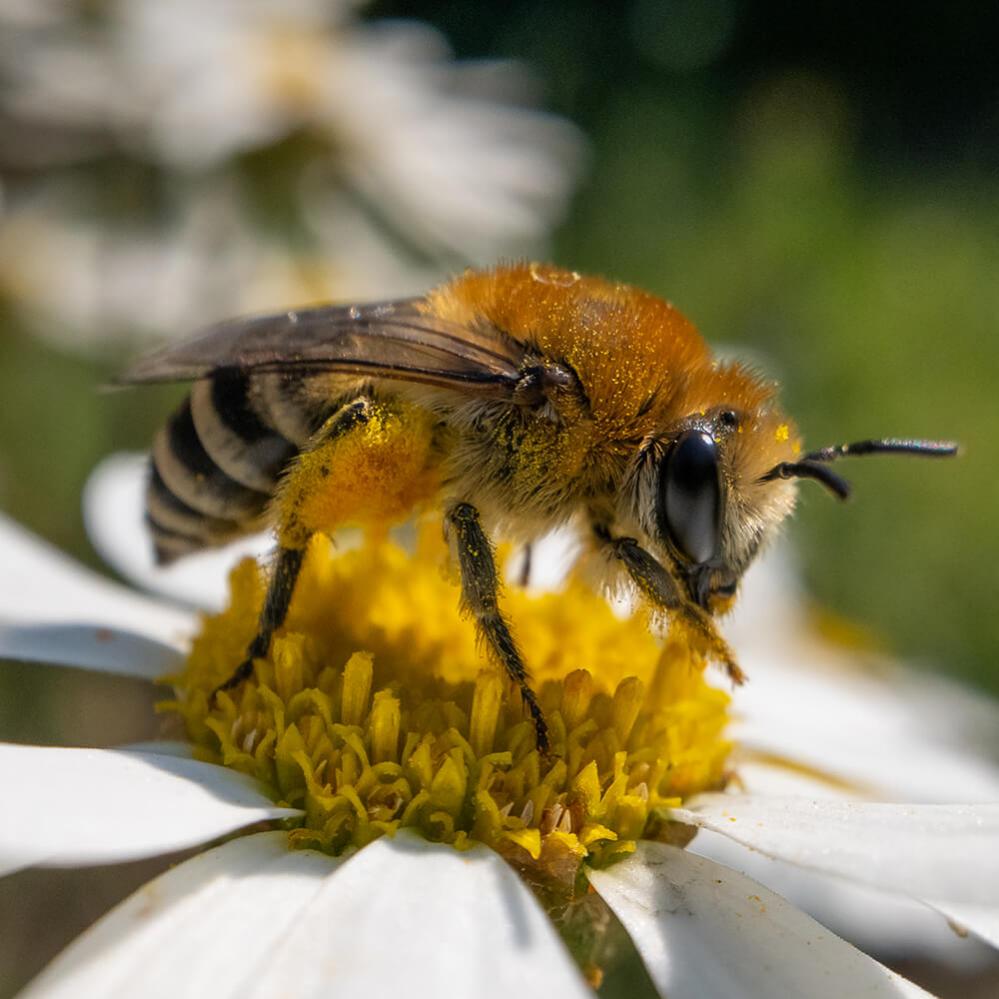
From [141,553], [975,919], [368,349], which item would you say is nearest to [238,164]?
[141,553]

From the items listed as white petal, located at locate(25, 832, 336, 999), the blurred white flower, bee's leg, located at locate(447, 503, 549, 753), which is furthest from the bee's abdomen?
the blurred white flower

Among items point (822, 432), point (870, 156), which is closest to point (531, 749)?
point (822, 432)

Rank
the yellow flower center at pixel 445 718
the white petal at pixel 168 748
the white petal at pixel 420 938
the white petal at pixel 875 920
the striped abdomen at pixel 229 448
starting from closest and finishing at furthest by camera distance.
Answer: the white petal at pixel 420 938 < the yellow flower center at pixel 445 718 < the white petal at pixel 168 748 < the striped abdomen at pixel 229 448 < the white petal at pixel 875 920

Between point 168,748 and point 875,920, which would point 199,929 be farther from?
point 875,920

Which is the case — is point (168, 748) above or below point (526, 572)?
below

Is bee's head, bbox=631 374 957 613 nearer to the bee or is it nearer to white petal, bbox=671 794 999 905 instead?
the bee

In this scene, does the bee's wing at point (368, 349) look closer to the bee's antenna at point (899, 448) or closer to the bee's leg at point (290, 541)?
the bee's leg at point (290, 541)

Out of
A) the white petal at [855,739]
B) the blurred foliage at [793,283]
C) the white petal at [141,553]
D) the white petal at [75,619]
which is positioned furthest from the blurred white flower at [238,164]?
the white petal at [855,739]
